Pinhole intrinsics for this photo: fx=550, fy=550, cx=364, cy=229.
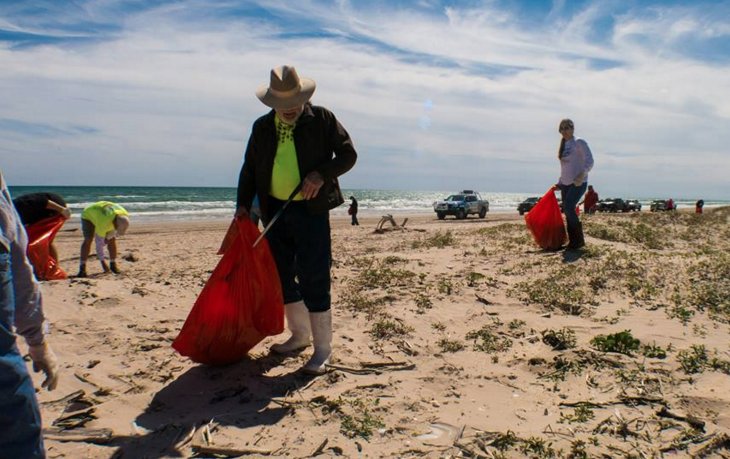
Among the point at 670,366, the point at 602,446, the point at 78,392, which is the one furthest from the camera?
the point at 670,366

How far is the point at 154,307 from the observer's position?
5008mm

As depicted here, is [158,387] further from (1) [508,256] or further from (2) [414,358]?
(1) [508,256]

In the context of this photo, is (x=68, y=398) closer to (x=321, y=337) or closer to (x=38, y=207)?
(x=321, y=337)

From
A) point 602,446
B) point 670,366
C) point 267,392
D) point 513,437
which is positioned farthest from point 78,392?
point 670,366

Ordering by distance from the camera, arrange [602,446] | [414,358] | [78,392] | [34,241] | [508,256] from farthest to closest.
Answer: [508,256] < [34,241] < [414,358] < [78,392] < [602,446]

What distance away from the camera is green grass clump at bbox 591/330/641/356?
12.2 ft

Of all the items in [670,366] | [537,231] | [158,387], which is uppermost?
[537,231]

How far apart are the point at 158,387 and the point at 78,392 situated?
0.43 m

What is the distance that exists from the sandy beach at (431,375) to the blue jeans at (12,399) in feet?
3.78

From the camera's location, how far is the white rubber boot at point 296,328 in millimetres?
3844

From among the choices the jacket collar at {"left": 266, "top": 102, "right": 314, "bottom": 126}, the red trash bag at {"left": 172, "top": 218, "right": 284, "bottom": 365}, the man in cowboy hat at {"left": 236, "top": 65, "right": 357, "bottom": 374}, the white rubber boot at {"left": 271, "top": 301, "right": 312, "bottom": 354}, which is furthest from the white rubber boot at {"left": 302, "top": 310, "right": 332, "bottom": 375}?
the jacket collar at {"left": 266, "top": 102, "right": 314, "bottom": 126}

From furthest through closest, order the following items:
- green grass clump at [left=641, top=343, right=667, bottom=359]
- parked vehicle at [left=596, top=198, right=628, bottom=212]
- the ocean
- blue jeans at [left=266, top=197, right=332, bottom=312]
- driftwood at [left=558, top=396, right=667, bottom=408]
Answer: parked vehicle at [left=596, top=198, right=628, bottom=212], the ocean, green grass clump at [left=641, top=343, right=667, bottom=359], blue jeans at [left=266, top=197, right=332, bottom=312], driftwood at [left=558, top=396, right=667, bottom=408]

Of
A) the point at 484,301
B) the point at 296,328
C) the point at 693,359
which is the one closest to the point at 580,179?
the point at 484,301

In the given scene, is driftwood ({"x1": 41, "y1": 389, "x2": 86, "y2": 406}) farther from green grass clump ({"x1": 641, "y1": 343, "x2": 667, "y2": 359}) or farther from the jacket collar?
green grass clump ({"x1": 641, "y1": 343, "x2": 667, "y2": 359})
